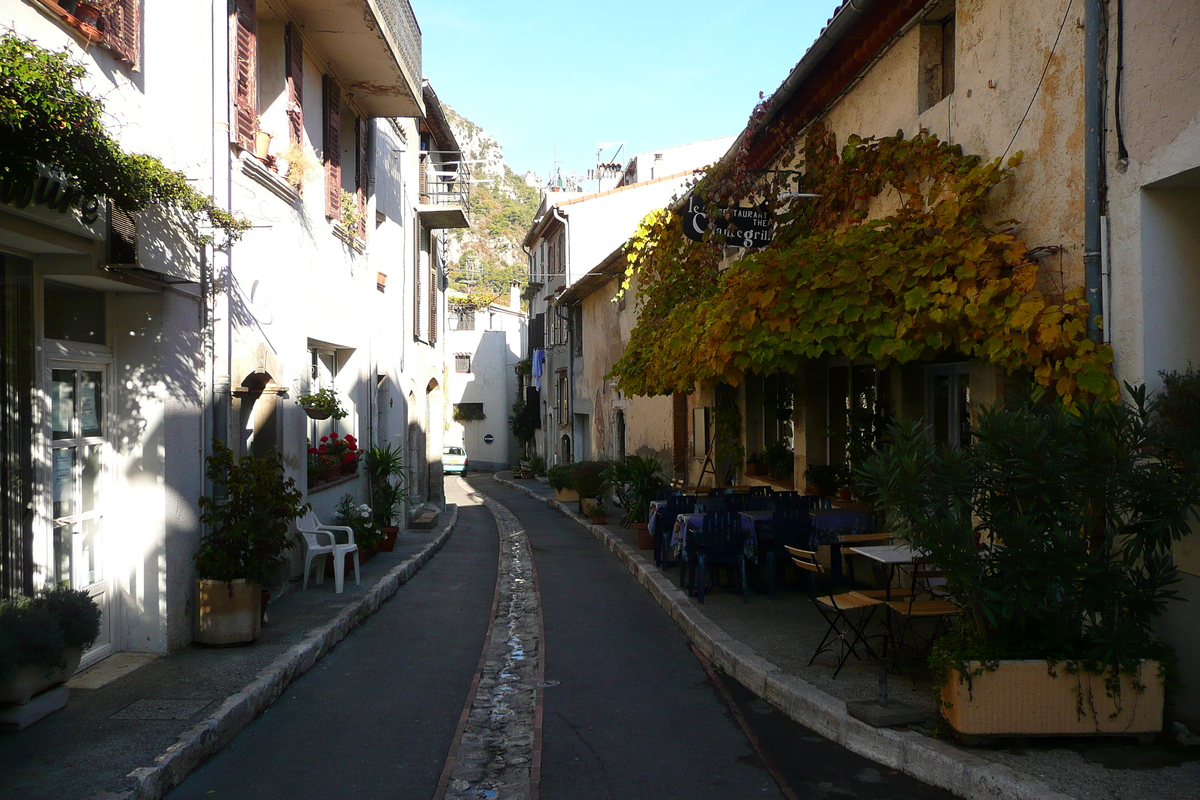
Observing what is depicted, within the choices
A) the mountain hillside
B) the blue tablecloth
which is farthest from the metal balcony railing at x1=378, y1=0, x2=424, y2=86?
the mountain hillside

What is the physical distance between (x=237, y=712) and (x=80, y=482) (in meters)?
2.08

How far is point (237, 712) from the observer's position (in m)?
5.36

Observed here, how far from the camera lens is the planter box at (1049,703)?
4.61m

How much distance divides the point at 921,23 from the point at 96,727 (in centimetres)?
809

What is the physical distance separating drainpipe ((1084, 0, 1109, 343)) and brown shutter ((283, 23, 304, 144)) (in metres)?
7.52

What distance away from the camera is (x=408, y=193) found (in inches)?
684

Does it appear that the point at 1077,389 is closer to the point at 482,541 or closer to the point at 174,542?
the point at 174,542

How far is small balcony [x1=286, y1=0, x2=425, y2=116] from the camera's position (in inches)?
393

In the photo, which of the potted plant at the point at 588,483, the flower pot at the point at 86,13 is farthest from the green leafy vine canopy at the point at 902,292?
the potted plant at the point at 588,483

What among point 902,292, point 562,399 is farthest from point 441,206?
point 902,292

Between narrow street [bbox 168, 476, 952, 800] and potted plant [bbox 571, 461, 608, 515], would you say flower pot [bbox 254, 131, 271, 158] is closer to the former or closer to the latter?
narrow street [bbox 168, 476, 952, 800]

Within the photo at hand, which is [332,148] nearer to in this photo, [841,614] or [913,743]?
[841,614]

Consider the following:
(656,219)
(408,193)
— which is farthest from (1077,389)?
(408,193)

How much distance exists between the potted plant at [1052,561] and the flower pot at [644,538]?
27.8 ft
